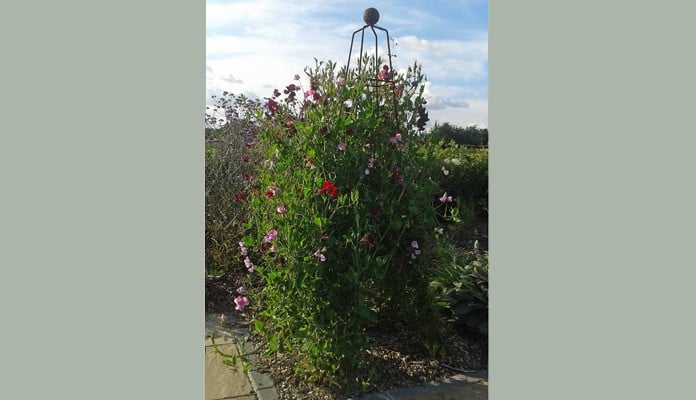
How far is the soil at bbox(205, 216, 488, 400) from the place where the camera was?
8.54 feet

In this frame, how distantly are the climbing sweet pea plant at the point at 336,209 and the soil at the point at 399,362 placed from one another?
3.3 inches

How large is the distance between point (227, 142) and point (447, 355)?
9.14 feet

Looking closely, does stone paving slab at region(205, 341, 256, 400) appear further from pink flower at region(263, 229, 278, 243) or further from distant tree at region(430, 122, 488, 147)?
distant tree at region(430, 122, 488, 147)

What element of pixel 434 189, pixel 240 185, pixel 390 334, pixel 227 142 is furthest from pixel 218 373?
pixel 227 142

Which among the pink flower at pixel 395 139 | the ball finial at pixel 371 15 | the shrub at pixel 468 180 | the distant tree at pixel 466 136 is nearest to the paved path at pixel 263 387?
the pink flower at pixel 395 139

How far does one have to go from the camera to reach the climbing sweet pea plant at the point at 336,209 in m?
2.44

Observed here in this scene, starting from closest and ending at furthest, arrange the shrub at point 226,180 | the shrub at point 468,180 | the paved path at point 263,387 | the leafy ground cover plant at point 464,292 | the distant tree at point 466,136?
1. the paved path at point 263,387
2. the leafy ground cover plant at point 464,292
3. the shrub at point 226,180
4. the shrub at point 468,180
5. the distant tree at point 466,136

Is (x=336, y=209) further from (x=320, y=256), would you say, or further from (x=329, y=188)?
(x=320, y=256)

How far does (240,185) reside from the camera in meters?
4.57

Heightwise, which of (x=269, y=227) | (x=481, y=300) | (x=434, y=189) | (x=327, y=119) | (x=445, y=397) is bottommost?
(x=445, y=397)

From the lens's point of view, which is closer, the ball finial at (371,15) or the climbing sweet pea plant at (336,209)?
the climbing sweet pea plant at (336,209)

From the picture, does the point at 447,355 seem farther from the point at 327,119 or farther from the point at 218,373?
the point at 327,119

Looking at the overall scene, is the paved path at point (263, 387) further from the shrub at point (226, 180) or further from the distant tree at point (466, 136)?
the distant tree at point (466, 136)

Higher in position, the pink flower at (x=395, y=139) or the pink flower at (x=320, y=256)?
the pink flower at (x=395, y=139)
